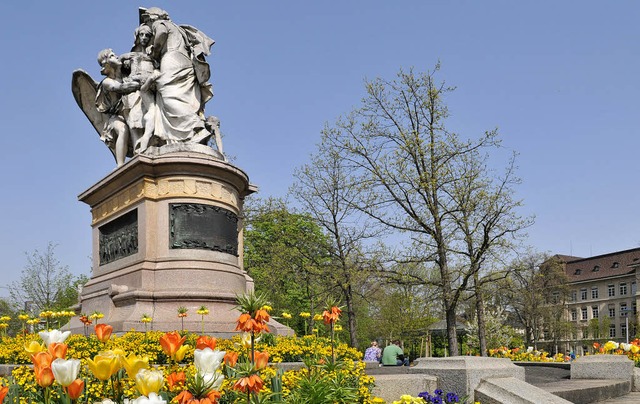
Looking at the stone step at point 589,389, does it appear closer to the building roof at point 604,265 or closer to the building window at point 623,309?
the building roof at point 604,265

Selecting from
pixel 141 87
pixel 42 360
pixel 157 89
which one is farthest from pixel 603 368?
pixel 141 87

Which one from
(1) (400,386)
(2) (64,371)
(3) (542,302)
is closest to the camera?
(2) (64,371)

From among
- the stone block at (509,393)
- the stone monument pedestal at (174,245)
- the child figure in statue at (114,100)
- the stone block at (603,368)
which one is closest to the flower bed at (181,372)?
the stone block at (509,393)

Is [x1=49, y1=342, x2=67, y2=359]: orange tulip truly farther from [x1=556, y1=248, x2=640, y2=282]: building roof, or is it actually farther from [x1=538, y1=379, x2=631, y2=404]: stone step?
[x1=556, y1=248, x2=640, y2=282]: building roof

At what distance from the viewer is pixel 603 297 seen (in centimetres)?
9406

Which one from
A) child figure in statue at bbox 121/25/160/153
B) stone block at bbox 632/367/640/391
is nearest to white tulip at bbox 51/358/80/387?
stone block at bbox 632/367/640/391

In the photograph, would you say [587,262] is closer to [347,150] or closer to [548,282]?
[548,282]

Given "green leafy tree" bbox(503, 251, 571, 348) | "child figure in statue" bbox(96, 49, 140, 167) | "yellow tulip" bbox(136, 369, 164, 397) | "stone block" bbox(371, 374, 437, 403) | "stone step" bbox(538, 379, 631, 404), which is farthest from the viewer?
"green leafy tree" bbox(503, 251, 571, 348)

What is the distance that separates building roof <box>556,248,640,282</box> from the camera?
299 feet

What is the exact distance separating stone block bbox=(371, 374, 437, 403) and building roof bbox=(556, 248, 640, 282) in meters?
87.4

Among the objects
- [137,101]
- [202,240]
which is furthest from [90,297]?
[137,101]

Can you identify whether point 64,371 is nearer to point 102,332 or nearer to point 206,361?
point 206,361

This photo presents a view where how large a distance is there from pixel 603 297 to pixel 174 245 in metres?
92.1

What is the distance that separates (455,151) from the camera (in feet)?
82.6
